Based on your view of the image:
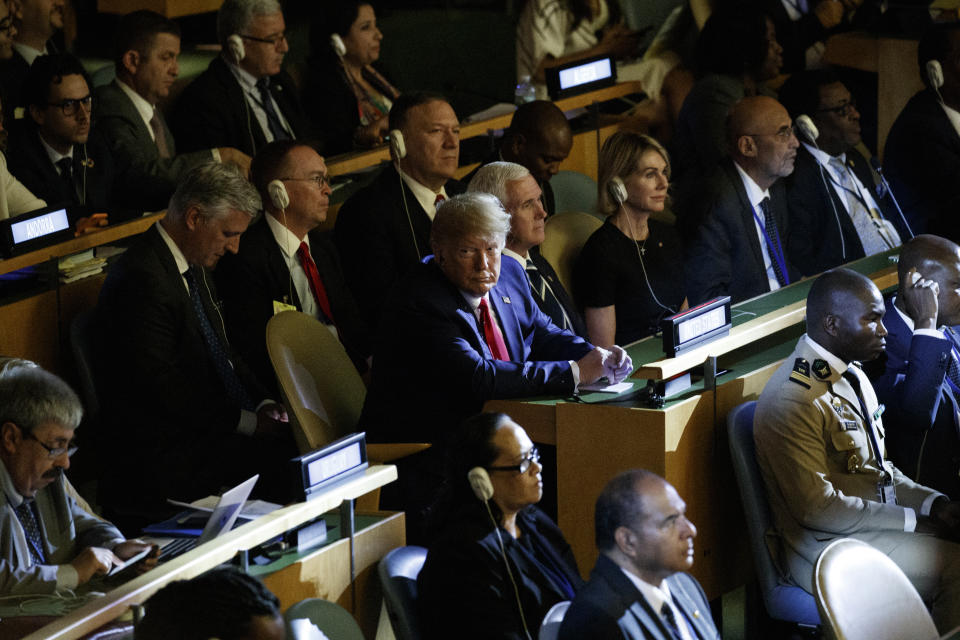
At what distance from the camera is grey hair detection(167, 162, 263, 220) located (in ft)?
13.1

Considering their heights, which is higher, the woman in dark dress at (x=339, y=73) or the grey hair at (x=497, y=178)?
the woman in dark dress at (x=339, y=73)

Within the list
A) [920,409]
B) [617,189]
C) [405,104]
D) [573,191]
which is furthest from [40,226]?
[920,409]

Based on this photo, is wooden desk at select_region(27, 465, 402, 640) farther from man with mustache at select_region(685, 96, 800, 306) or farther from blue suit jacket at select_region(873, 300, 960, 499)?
man with mustache at select_region(685, 96, 800, 306)

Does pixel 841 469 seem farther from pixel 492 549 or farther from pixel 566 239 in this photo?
pixel 566 239

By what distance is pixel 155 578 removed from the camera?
252 cm

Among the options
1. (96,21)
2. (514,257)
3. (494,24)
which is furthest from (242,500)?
(494,24)

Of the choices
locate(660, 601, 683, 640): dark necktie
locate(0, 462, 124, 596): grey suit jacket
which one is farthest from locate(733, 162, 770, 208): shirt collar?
locate(0, 462, 124, 596): grey suit jacket

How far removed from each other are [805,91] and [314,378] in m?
2.75

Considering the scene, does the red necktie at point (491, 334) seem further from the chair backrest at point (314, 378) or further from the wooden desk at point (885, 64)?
the wooden desk at point (885, 64)

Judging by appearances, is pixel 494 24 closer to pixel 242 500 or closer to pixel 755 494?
pixel 755 494

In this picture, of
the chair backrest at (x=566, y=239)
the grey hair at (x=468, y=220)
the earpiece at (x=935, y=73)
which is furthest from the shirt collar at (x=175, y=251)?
the earpiece at (x=935, y=73)

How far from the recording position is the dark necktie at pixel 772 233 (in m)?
5.00

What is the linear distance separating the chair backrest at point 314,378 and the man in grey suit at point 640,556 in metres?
1.11

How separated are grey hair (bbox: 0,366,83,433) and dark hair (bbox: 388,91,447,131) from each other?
204 cm
